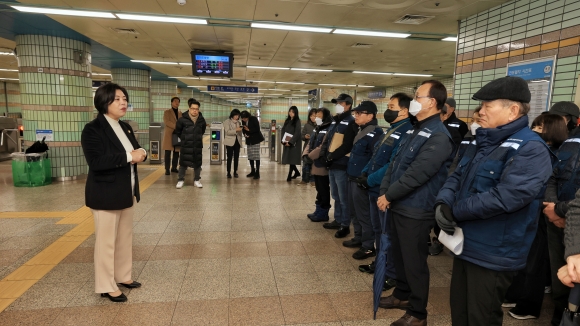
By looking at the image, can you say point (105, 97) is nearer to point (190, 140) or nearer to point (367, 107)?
point (367, 107)

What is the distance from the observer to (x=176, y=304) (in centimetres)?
274

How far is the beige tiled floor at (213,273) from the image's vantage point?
2.60m

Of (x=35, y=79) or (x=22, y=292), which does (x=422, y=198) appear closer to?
(x=22, y=292)

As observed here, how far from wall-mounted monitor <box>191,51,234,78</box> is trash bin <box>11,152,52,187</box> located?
3.92 metres

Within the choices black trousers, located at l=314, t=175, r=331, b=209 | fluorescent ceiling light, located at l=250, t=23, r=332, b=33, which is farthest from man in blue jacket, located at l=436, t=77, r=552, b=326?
fluorescent ceiling light, located at l=250, t=23, r=332, b=33

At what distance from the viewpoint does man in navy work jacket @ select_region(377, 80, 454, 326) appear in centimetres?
232

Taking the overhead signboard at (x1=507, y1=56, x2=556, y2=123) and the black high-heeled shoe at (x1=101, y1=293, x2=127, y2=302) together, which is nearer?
the black high-heeled shoe at (x1=101, y1=293, x2=127, y2=302)

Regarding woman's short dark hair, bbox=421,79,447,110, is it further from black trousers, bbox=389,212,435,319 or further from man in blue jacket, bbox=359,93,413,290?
black trousers, bbox=389,212,435,319

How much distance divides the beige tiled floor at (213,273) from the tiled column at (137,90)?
291 inches

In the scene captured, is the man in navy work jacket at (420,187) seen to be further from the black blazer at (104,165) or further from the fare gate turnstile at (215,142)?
the fare gate turnstile at (215,142)

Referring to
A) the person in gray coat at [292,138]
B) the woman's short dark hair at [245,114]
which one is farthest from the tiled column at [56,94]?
the person in gray coat at [292,138]

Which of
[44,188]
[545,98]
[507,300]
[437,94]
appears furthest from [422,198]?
[44,188]

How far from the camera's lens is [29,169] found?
6.89m

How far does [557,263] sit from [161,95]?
56.4 ft
